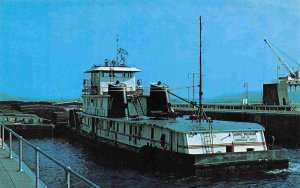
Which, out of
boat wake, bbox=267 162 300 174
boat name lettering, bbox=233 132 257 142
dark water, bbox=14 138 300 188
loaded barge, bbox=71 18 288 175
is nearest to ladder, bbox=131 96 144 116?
loaded barge, bbox=71 18 288 175

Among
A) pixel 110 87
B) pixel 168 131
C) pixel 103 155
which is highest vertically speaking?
pixel 110 87

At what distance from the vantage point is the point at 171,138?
2638 cm

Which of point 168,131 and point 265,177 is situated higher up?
point 168,131

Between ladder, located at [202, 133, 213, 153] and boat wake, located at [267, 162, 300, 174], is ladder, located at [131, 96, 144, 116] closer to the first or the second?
ladder, located at [202, 133, 213, 153]

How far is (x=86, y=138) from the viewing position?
4425 cm

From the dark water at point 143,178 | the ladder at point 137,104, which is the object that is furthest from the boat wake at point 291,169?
the ladder at point 137,104

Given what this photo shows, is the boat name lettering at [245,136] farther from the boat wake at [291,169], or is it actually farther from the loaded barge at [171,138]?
the boat wake at [291,169]

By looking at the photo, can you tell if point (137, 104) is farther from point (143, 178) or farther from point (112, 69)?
point (143, 178)

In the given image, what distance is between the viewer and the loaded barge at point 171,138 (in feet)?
80.6

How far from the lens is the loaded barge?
968 inches

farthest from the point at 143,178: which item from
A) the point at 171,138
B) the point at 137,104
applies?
the point at 137,104

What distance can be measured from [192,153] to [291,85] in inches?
2034

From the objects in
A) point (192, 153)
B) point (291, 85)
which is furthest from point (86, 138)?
point (291, 85)

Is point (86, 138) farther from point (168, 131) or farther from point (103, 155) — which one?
point (168, 131)
